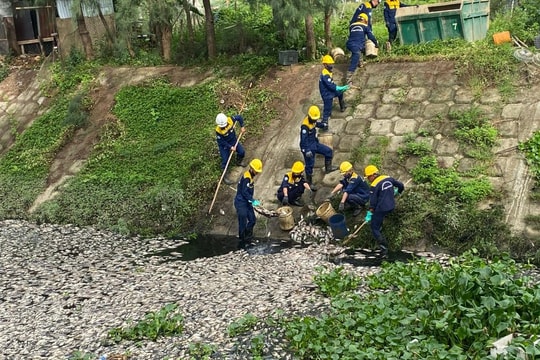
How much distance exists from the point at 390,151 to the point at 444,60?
3284 millimetres

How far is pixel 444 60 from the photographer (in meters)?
15.4

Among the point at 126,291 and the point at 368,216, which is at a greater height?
the point at 368,216

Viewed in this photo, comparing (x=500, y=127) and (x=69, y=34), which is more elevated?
(x=69, y=34)

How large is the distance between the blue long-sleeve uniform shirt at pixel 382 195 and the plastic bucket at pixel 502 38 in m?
5.94

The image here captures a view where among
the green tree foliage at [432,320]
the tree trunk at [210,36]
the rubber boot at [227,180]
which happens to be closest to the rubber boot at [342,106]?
the rubber boot at [227,180]

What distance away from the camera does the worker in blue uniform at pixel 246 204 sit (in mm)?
13070

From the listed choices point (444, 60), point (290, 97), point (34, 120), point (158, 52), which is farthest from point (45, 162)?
point (444, 60)

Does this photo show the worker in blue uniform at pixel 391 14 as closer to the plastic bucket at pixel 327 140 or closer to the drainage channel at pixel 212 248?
the plastic bucket at pixel 327 140

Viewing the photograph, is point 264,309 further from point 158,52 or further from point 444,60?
point 158,52

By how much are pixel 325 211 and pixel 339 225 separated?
20.5 inches

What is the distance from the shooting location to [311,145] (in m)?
13.8

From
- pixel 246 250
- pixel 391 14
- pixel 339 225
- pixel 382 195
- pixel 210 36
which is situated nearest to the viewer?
pixel 382 195

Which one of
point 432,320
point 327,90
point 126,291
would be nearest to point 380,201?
point 327,90

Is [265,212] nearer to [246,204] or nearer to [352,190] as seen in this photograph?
[246,204]
